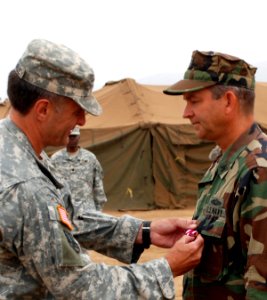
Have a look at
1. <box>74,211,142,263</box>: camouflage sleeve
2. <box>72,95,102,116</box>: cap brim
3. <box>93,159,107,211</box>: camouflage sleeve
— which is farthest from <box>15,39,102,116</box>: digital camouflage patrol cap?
<box>93,159,107,211</box>: camouflage sleeve

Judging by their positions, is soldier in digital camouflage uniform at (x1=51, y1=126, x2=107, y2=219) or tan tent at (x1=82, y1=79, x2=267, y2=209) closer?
soldier in digital camouflage uniform at (x1=51, y1=126, x2=107, y2=219)

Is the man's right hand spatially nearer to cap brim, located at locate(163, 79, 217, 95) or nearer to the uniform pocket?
the uniform pocket

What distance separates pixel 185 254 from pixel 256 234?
0.31 m

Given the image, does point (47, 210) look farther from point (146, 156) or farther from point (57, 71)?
point (146, 156)

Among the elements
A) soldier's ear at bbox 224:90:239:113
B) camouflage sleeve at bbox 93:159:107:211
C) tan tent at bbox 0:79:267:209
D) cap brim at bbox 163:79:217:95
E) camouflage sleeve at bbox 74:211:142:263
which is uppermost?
cap brim at bbox 163:79:217:95

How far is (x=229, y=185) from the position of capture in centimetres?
293

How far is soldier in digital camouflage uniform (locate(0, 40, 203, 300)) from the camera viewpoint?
2422mm

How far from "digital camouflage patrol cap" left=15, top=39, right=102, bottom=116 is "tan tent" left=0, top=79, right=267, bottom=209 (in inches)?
477

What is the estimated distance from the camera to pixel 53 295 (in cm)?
258

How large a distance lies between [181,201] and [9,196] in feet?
43.3

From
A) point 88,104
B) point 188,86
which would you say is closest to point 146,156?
point 188,86

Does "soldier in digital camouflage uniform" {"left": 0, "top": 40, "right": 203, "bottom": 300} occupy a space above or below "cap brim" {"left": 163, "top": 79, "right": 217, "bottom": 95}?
below

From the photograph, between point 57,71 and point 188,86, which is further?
point 188,86

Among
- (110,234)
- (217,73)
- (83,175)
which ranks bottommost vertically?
(83,175)
